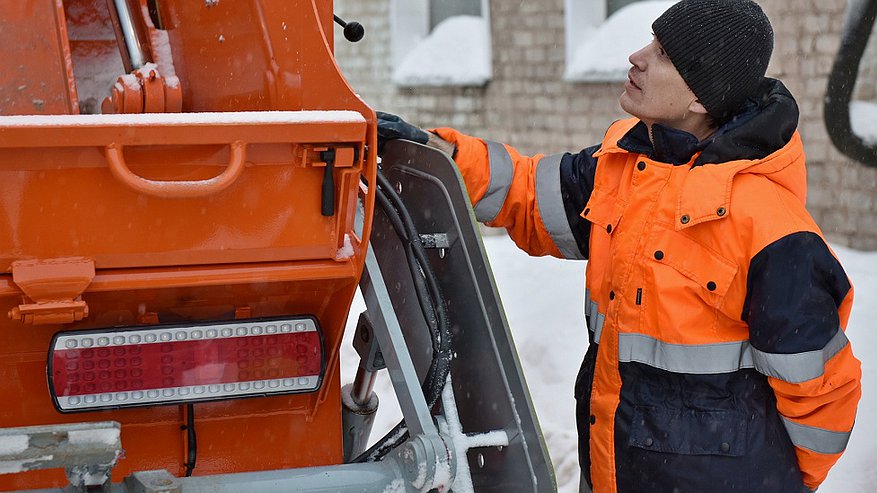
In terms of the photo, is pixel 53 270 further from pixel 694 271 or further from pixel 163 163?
pixel 694 271

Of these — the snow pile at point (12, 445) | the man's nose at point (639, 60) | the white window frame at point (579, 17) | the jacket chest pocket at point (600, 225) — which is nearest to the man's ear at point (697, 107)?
the man's nose at point (639, 60)

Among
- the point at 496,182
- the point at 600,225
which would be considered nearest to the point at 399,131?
the point at 496,182

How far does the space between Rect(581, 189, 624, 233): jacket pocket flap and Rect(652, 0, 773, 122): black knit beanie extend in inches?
12.2

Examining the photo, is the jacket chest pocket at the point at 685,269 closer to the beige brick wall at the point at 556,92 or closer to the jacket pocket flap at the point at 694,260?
the jacket pocket flap at the point at 694,260

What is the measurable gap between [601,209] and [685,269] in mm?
312

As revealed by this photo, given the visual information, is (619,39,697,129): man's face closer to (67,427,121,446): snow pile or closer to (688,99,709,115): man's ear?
(688,99,709,115): man's ear

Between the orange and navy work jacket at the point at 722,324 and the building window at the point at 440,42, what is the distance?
26.8 ft

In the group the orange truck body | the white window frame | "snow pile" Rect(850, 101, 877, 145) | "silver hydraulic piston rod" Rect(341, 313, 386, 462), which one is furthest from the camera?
the white window frame

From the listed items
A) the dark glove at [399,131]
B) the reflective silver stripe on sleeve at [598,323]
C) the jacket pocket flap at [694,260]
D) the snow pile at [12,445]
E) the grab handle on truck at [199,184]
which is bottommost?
the reflective silver stripe on sleeve at [598,323]

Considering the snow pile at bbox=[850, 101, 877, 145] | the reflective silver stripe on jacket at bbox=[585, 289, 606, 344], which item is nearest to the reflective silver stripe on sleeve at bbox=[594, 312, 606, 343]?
the reflective silver stripe on jacket at bbox=[585, 289, 606, 344]

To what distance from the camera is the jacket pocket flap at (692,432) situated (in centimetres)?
211

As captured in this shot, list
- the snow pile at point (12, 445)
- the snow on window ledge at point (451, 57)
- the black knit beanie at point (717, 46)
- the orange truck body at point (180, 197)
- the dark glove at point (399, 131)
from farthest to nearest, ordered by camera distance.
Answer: the snow on window ledge at point (451, 57)
the dark glove at point (399, 131)
the black knit beanie at point (717, 46)
the orange truck body at point (180, 197)
the snow pile at point (12, 445)

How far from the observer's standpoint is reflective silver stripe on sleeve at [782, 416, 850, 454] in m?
2.09

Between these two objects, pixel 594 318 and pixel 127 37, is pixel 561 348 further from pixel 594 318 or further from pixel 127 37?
pixel 127 37
